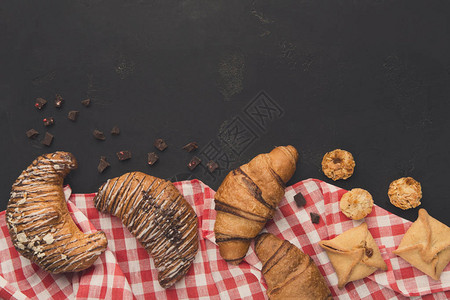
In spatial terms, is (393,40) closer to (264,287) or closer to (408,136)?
(408,136)

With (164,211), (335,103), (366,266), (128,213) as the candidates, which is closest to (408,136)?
(335,103)

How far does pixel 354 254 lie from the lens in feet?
9.70

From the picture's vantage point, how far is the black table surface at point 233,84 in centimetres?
321

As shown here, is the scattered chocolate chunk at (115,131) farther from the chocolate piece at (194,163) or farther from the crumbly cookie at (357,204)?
the crumbly cookie at (357,204)

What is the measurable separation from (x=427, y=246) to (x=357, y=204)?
57 centimetres

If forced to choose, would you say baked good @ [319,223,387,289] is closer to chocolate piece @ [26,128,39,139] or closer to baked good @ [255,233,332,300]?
baked good @ [255,233,332,300]

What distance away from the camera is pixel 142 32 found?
3295mm

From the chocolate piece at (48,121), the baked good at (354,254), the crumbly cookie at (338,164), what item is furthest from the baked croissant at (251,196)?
the chocolate piece at (48,121)

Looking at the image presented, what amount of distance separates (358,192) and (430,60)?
1222mm

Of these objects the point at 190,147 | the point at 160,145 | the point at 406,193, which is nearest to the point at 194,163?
the point at 190,147

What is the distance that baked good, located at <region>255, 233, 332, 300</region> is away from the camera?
9.61ft

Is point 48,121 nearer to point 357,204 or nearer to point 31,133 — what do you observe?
point 31,133

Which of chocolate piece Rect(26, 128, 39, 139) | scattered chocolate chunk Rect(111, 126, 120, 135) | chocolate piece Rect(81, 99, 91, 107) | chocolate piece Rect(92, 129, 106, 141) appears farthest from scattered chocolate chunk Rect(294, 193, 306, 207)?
chocolate piece Rect(26, 128, 39, 139)

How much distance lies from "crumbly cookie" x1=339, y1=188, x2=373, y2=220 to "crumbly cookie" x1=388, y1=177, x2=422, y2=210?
21 centimetres
